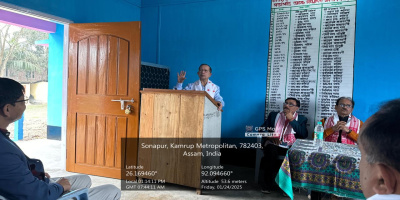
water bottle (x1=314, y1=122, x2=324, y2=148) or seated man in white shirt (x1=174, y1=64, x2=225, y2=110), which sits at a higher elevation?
seated man in white shirt (x1=174, y1=64, x2=225, y2=110)

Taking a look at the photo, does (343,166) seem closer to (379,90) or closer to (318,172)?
(318,172)

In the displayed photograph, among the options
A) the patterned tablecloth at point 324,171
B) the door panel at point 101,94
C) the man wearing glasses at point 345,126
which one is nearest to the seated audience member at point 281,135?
the man wearing glasses at point 345,126

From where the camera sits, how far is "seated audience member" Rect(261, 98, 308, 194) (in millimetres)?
3207

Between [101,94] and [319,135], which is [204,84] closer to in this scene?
[101,94]

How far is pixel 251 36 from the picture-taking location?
411 centimetres

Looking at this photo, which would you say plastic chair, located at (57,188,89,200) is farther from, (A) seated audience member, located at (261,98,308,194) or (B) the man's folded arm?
(A) seated audience member, located at (261,98,308,194)

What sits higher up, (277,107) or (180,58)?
(180,58)

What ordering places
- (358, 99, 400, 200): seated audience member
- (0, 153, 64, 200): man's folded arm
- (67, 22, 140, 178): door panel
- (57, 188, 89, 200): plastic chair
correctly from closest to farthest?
(358, 99, 400, 200): seated audience member → (0, 153, 64, 200): man's folded arm → (57, 188, 89, 200): plastic chair → (67, 22, 140, 178): door panel

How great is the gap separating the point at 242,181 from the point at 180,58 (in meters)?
2.22

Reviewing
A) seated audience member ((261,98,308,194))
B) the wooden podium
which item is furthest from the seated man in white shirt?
seated audience member ((261,98,308,194))

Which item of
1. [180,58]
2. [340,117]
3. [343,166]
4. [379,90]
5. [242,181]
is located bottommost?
[242,181]

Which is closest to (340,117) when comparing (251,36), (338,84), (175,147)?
(338,84)

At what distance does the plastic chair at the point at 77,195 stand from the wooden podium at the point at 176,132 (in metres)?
1.57

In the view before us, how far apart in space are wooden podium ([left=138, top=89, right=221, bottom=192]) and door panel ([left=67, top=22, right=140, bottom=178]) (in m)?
0.28
